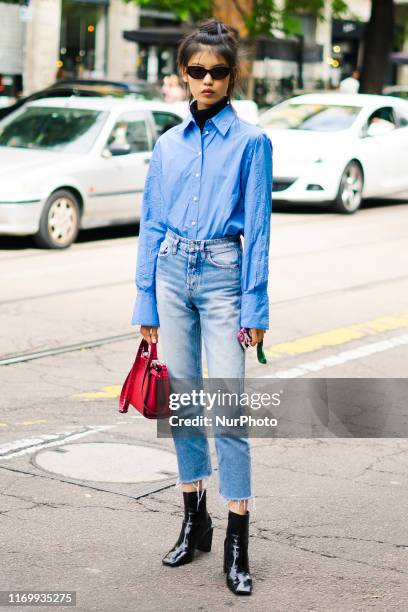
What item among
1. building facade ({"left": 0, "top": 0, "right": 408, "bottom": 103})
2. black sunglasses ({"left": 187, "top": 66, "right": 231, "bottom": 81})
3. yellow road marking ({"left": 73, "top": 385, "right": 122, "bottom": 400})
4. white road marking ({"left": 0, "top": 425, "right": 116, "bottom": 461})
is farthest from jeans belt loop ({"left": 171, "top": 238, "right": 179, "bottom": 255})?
building facade ({"left": 0, "top": 0, "right": 408, "bottom": 103})

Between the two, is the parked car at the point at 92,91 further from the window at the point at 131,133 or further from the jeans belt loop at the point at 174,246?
the jeans belt loop at the point at 174,246

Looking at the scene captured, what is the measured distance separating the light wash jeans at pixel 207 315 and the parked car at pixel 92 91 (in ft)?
42.0

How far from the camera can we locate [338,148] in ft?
53.2

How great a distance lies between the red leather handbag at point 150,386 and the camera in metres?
4.36

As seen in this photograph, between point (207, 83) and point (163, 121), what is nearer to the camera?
point (207, 83)

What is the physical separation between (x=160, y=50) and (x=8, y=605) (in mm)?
36221

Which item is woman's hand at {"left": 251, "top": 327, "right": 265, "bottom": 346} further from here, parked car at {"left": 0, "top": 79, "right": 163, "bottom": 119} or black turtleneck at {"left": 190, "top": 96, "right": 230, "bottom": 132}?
parked car at {"left": 0, "top": 79, "right": 163, "bottom": 119}

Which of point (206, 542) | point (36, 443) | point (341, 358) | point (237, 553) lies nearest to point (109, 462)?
point (36, 443)

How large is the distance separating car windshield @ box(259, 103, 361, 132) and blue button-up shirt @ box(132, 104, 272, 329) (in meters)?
12.8

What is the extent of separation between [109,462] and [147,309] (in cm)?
141

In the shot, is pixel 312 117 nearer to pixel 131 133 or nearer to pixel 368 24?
pixel 131 133

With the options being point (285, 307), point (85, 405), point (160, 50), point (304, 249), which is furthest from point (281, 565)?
point (160, 50)

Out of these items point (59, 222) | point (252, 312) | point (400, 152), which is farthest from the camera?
point (400, 152)

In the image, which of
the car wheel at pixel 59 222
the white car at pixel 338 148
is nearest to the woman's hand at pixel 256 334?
the car wheel at pixel 59 222
